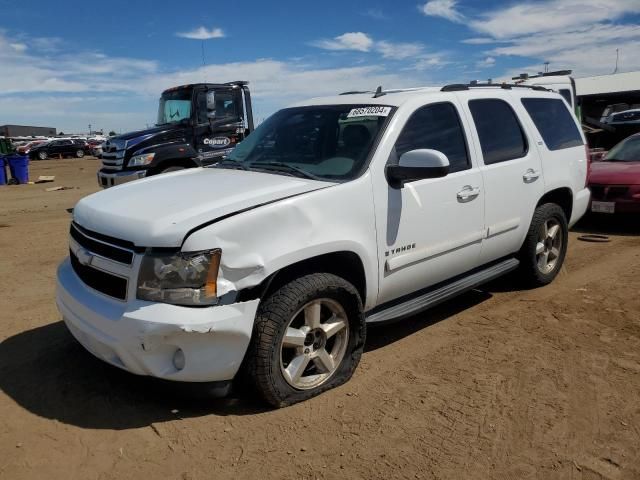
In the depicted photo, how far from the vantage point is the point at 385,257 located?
3.59 m

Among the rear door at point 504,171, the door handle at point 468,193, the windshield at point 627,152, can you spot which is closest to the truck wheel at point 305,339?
the door handle at point 468,193

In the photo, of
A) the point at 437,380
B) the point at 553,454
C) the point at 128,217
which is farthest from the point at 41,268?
the point at 553,454

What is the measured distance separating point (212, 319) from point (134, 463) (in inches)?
32.0

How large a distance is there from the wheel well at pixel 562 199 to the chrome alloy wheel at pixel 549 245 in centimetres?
21

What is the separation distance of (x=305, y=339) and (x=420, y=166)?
4.21 feet

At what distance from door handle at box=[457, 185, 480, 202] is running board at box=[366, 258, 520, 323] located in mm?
683

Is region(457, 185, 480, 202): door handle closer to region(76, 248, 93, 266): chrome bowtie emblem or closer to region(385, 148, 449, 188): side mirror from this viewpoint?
region(385, 148, 449, 188): side mirror

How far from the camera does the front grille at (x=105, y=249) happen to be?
9.57ft

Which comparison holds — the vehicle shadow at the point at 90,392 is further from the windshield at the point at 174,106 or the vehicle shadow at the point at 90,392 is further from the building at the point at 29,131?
the building at the point at 29,131

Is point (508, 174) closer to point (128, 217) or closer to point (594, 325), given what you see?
point (594, 325)

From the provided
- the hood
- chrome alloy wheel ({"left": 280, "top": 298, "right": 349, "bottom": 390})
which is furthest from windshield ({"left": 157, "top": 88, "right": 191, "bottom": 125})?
chrome alloy wheel ({"left": 280, "top": 298, "right": 349, "bottom": 390})

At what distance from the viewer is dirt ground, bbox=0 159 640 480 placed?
2723 millimetres

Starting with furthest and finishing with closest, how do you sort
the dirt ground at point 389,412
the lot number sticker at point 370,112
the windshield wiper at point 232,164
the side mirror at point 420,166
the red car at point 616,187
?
1. the red car at point 616,187
2. the windshield wiper at point 232,164
3. the lot number sticker at point 370,112
4. the side mirror at point 420,166
5. the dirt ground at point 389,412

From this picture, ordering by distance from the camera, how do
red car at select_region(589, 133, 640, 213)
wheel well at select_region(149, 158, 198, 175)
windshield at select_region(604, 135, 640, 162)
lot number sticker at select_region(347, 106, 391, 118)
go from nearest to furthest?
lot number sticker at select_region(347, 106, 391, 118) → red car at select_region(589, 133, 640, 213) → windshield at select_region(604, 135, 640, 162) → wheel well at select_region(149, 158, 198, 175)
